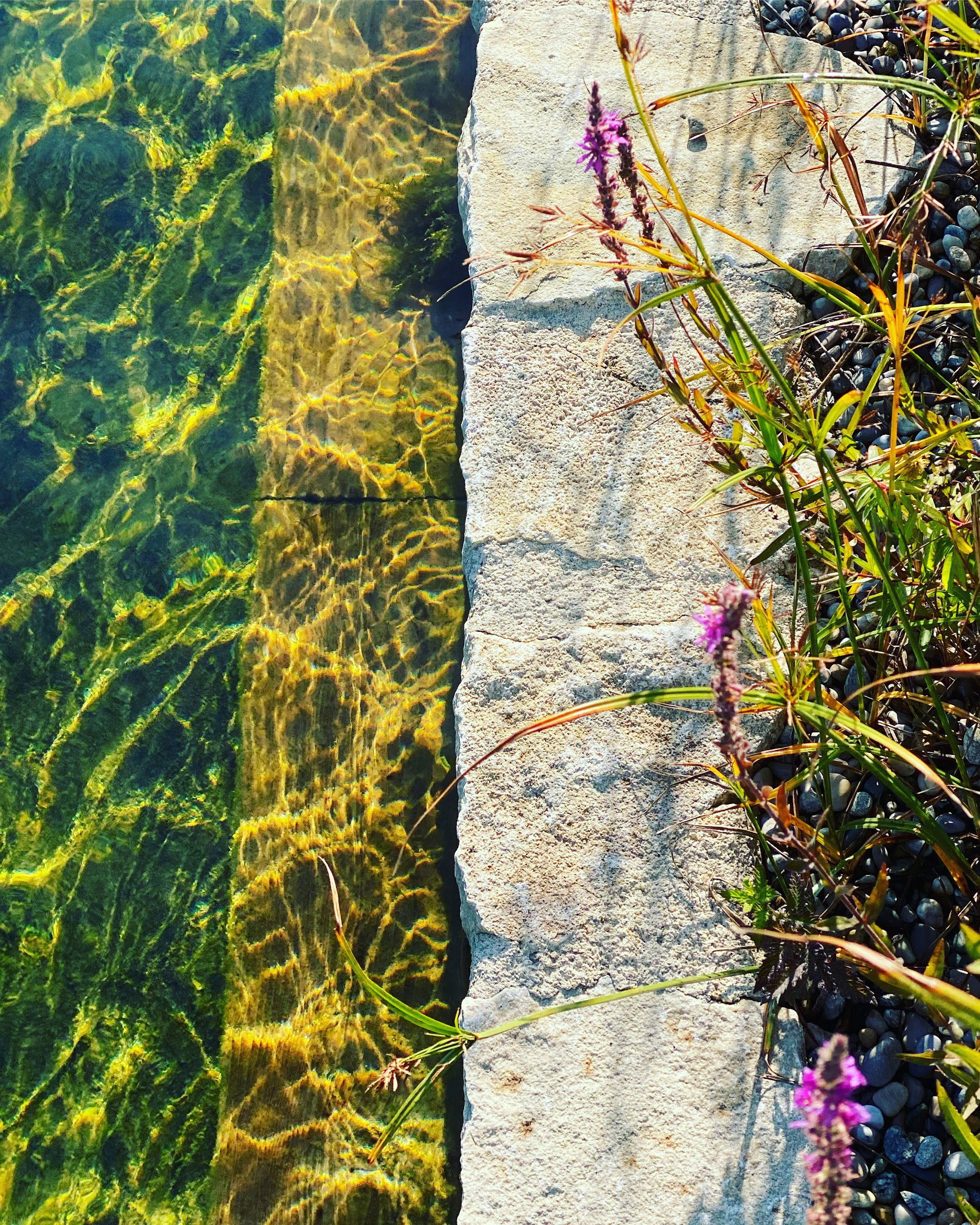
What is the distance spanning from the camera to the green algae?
2488 mm

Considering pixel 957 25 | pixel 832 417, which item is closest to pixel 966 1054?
pixel 832 417

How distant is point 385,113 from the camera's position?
3.47 m

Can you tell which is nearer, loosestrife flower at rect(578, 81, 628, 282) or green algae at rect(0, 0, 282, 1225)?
loosestrife flower at rect(578, 81, 628, 282)

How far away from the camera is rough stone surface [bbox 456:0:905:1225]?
6.51 feet

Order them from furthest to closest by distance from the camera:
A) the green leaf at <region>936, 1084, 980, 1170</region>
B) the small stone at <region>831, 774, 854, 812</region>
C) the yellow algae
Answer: the yellow algae < the small stone at <region>831, 774, 854, 812</region> < the green leaf at <region>936, 1084, 980, 1170</region>

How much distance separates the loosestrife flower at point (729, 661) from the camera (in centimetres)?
104

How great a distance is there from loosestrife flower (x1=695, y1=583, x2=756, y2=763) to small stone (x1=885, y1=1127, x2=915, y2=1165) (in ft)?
4.03

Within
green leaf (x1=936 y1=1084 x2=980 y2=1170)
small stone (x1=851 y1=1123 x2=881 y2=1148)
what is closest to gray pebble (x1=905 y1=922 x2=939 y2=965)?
small stone (x1=851 y1=1123 x2=881 y2=1148)

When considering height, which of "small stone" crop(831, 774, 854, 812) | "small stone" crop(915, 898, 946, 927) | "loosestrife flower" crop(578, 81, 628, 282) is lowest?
"small stone" crop(915, 898, 946, 927)

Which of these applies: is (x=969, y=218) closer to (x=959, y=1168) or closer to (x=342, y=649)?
(x=342, y=649)

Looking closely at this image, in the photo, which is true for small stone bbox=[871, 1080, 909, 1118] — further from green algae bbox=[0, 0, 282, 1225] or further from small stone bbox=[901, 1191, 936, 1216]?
green algae bbox=[0, 0, 282, 1225]

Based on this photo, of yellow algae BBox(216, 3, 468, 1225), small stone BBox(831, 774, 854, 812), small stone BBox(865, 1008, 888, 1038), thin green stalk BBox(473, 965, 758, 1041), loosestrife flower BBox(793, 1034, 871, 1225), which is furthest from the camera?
yellow algae BBox(216, 3, 468, 1225)

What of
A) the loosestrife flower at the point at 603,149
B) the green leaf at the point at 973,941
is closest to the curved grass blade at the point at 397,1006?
the green leaf at the point at 973,941

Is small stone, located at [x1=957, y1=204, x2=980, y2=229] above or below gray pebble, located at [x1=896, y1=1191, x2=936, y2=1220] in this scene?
above
